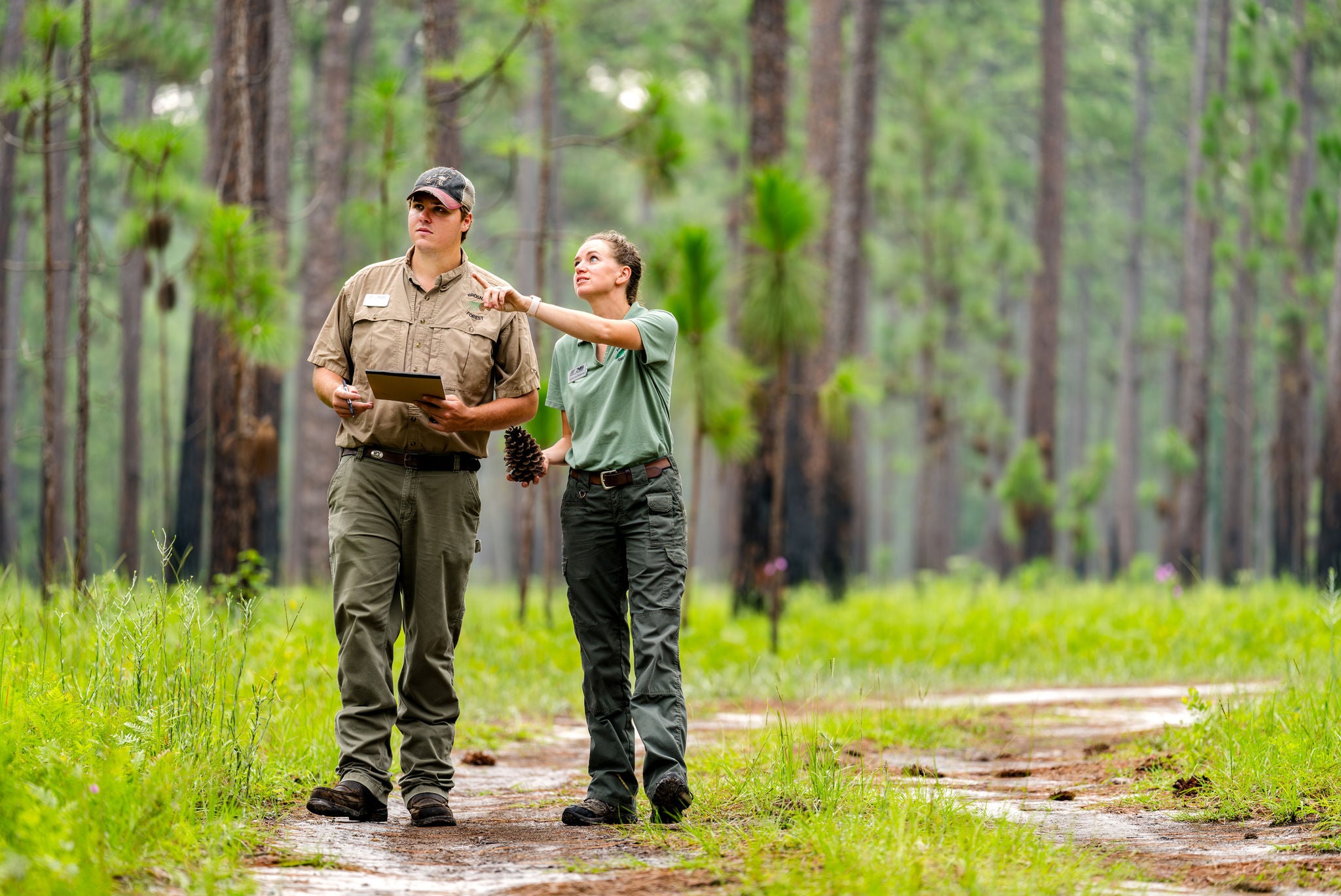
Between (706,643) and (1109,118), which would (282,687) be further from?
(1109,118)

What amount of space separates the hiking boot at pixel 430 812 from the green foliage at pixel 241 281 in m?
5.60

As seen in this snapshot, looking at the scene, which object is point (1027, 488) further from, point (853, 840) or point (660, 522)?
point (853, 840)

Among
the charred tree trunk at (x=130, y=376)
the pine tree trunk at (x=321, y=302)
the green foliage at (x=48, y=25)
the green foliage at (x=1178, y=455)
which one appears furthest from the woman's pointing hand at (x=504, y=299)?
the green foliage at (x=1178, y=455)

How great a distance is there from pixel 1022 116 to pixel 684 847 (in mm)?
37093

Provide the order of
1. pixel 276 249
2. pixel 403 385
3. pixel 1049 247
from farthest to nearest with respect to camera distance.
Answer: pixel 1049 247, pixel 276 249, pixel 403 385

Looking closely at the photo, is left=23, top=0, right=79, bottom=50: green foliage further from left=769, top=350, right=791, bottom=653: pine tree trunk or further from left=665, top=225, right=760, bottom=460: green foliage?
left=769, top=350, right=791, bottom=653: pine tree trunk

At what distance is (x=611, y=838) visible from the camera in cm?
434

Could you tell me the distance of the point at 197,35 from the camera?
87.6ft

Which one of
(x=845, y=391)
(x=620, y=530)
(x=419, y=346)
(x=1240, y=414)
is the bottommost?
(x=620, y=530)

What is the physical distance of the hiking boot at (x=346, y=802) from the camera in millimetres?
4512

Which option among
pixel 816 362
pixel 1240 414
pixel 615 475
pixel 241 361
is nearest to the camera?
pixel 615 475

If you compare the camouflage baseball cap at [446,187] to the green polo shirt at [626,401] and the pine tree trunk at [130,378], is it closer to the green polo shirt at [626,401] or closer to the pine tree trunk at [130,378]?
the green polo shirt at [626,401]

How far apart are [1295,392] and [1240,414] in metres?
5.56

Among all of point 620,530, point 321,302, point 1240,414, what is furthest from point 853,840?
point 1240,414
